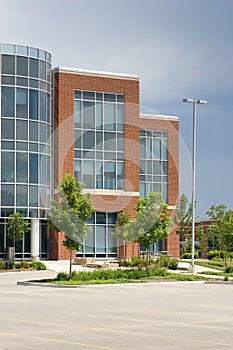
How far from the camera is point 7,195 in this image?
51.4 meters

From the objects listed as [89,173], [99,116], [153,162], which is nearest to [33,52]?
[99,116]

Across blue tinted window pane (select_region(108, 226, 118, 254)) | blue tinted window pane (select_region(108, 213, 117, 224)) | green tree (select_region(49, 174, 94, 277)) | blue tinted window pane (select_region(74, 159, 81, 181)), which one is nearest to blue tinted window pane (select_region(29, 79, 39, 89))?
blue tinted window pane (select_region(74, 159, 81, 181))

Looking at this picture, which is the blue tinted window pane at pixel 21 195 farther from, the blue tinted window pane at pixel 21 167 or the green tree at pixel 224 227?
the green tree at pixel 224 227

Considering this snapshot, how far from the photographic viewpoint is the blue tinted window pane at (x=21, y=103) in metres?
52.1

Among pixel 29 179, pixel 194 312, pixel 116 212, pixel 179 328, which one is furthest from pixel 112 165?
pixel 179 328

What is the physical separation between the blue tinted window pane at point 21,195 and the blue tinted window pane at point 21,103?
4932 mm

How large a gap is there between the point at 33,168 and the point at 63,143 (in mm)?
4009

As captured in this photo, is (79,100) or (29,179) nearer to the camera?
(29,179)

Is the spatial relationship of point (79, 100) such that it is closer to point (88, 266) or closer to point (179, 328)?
point (88, 266)

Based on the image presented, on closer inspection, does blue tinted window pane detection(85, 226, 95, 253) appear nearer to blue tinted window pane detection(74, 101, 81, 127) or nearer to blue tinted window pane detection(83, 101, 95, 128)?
blue tinted window pane detection(83, 101, 95, 128)

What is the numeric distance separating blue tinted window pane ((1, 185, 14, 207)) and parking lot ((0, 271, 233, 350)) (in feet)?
65.0

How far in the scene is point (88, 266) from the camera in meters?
49.0

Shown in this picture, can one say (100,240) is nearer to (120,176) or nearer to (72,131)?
(120,176)

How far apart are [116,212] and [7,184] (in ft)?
32.8
